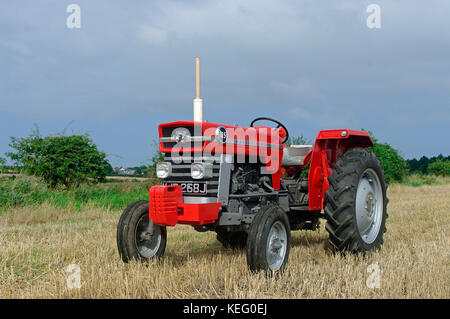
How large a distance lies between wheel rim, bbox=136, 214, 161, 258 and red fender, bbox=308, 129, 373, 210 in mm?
1961

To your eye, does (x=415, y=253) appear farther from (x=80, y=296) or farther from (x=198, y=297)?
(x=80, y=296)

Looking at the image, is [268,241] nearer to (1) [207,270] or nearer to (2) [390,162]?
(1) [207,270]

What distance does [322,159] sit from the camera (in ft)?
18.1

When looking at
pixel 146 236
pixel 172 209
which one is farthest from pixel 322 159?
pixel 146 236

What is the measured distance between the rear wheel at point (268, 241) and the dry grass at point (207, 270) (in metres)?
0.15

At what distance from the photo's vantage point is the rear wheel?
4227 mm

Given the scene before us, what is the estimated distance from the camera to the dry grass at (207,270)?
3857 mm

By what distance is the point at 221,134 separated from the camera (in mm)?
4574

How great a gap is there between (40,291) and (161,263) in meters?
1.42

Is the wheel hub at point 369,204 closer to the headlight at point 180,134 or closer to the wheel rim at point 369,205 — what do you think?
the wheel rim at point 369,205

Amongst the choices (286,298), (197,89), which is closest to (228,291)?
(286,298)

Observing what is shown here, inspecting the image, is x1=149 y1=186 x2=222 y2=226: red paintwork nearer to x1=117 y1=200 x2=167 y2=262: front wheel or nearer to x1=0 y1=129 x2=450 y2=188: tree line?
x1=117 y1=200 x2=167 y2=262: front wheel

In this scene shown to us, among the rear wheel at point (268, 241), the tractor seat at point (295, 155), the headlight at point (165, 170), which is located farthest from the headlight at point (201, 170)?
the tractor seat at point (295, 155)
